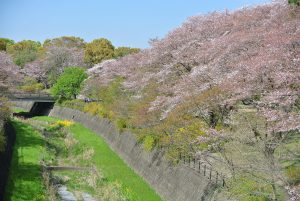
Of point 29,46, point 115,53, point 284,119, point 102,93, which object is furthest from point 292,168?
point 29,46

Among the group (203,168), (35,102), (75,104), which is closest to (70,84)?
(75,104)

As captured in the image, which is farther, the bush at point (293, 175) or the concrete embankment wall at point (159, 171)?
the concrete embankment wall at point (159, 171)

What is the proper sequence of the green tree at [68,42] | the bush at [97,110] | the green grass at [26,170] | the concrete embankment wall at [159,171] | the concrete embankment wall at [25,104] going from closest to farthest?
A: the concrete embankment wall at [159,171], the green grass at [26,170], the bush at [97,110], the concrete embankment wall at [25,104], the green tree at [68,42]

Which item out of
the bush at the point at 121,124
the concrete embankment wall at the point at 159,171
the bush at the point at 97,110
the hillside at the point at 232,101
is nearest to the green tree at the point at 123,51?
the bush at the point at 97,110

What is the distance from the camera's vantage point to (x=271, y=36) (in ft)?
75.5

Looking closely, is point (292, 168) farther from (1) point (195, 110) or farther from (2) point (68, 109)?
(2) point (68, 109)

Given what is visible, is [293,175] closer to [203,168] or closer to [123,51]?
[203,168]

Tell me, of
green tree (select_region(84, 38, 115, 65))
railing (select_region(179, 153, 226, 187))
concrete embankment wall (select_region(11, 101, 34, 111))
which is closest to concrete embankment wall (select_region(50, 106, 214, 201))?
railing (select_region(179, 153, 226, 187))

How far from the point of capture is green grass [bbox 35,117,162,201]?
3041cm

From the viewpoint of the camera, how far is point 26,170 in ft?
112

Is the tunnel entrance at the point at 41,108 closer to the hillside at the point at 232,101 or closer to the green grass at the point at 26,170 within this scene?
the green grass at the point at 26,170

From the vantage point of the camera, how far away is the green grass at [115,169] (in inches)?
1197

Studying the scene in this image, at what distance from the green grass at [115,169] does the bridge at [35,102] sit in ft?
92.6

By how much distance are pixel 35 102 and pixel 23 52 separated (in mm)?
44277
